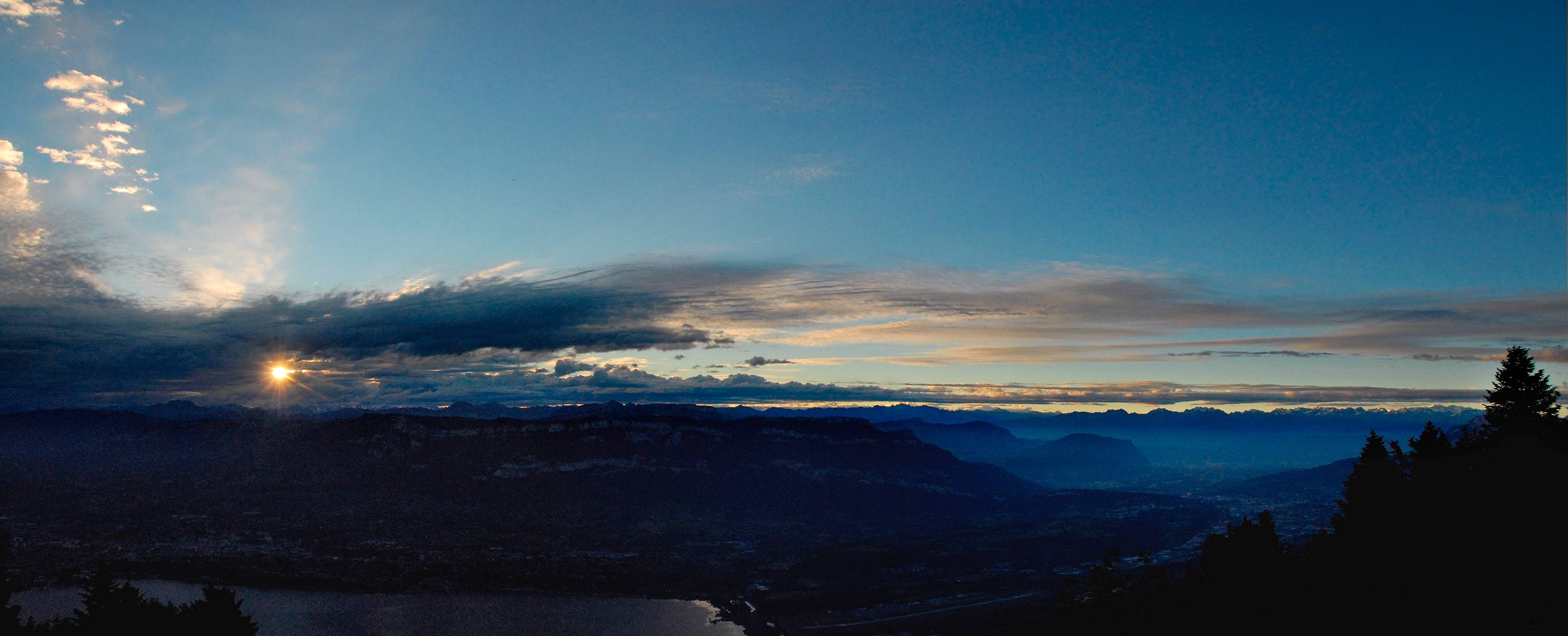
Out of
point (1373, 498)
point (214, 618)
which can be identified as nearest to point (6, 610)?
point (214, 618)

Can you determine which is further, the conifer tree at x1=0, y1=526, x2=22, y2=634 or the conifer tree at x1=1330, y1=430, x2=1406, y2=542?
the conifer tree at x1=1330, y1=430, x2=1406, y2=542

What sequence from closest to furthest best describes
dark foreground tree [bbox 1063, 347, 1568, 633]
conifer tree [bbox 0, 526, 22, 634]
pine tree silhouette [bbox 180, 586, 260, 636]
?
dark foreground tree [bbox 1063, 347, 1568, 633] < conifer tree [bbox 0, 526, 22, 634] < pine tree silhouette [bbox 180, 586, 260, 636]

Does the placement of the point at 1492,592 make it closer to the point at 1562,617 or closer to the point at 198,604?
the point at 1562,617

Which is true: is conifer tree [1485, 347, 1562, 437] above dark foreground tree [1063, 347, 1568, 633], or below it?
above

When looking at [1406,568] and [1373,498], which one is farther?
[1373,498]

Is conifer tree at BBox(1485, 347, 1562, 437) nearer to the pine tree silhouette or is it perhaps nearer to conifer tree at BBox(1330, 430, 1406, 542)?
conifer tree at BBox(1330, 430, 1406, 542)

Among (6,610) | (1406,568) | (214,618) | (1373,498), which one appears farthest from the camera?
(1373,498)

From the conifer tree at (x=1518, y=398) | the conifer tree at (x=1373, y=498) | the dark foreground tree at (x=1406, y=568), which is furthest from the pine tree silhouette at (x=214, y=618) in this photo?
the conifer tree at (x=1518, y=398)

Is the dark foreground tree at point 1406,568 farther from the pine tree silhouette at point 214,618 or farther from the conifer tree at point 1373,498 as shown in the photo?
the pine tree silhouette at point 214,618

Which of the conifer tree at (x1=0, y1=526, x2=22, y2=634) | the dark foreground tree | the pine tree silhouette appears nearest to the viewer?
the dark foreground tree

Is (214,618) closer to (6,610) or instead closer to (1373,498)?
(6,610)

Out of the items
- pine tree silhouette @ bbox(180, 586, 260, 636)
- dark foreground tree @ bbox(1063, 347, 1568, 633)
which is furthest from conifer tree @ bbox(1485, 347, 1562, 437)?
pine tree silhouette @ bbox(180, 586, 260, 636)
